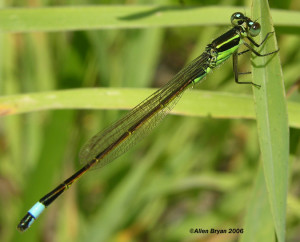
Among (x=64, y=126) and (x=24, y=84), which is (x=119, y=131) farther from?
(x=24, y=84)

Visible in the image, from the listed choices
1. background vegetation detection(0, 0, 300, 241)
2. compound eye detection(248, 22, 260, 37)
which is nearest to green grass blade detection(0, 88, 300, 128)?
background vegetation detection(0, 0, 300, 241)

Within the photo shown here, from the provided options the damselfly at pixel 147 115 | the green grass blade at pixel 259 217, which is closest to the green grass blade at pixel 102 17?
the damselfly at pixel 147 115

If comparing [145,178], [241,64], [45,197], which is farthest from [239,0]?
[45,197]

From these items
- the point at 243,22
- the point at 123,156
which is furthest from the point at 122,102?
the point at 123,156

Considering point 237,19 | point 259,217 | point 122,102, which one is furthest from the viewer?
point 237,19

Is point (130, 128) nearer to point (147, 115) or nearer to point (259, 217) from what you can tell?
point (147, 115)

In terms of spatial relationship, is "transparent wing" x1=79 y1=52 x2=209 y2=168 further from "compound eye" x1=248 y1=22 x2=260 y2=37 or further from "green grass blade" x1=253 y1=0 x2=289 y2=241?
"green grass blade" x1=253 y1=0 x2=289 y2=241
